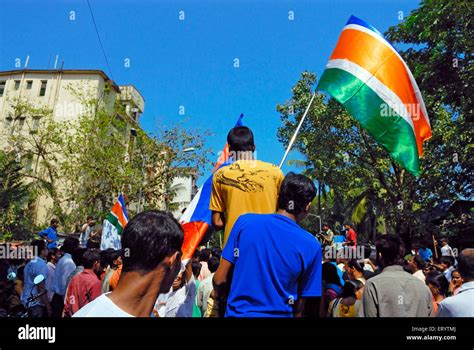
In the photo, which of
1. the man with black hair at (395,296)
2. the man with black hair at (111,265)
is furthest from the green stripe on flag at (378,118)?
the man with black hair at (111,265)

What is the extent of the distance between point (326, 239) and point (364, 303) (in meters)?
9.00

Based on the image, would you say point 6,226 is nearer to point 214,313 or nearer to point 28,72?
point 28,72

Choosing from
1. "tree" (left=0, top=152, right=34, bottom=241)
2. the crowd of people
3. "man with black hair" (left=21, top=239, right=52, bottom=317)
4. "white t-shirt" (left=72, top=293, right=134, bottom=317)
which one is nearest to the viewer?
"white t-shirt" (left=72, top=293, right=134, bottom=317)

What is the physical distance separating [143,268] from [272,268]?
832mm

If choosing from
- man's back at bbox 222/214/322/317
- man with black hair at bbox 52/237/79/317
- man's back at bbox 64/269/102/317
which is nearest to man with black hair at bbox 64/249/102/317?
man's back at bbox 64/269/102/317

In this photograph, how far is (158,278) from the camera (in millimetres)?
1854

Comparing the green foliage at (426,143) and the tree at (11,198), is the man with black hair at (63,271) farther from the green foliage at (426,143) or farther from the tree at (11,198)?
the tree at (11,198)

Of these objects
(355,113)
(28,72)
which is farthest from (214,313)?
(28,72)

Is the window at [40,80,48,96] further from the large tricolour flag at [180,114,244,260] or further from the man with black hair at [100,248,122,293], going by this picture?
the large tricolour flag at [180,114,244,260]

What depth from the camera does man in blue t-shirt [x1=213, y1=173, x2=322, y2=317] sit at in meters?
Answer: 2.40

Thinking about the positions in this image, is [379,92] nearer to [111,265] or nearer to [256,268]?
[256,268]

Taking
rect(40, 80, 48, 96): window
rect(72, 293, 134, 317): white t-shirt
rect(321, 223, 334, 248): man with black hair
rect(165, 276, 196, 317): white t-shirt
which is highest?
rect(40, 80, 48, 96): window

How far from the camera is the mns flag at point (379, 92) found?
5.51 metres

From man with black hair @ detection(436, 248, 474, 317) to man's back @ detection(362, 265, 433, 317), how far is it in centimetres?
16
